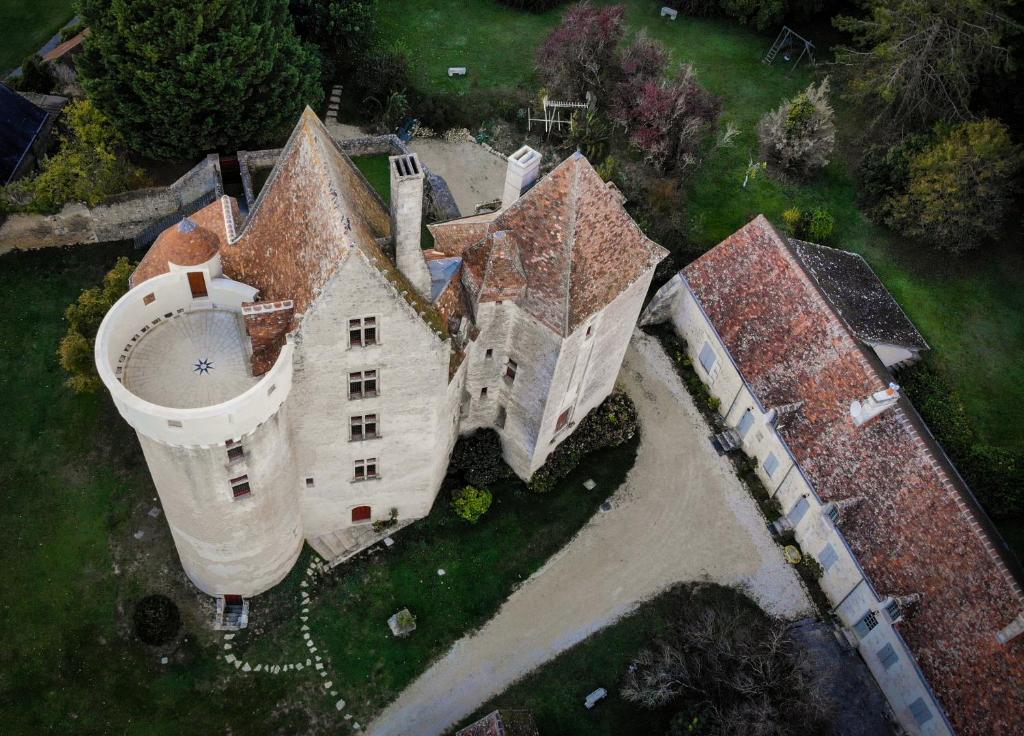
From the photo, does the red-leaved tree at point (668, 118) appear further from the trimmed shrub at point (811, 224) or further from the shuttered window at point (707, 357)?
the shuttered window at point (707, 357)

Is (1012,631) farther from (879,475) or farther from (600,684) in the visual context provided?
(600,684)

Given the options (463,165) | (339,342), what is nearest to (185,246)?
(339,342)

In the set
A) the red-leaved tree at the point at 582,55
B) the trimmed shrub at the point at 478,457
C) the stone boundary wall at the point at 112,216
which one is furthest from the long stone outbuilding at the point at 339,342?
the red-leaved tree at the point at 582,55

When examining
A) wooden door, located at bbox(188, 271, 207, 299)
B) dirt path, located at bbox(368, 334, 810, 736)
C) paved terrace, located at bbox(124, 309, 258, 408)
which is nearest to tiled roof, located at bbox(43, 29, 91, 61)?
wooden door, located at bbox(188, 271, 207, 299)

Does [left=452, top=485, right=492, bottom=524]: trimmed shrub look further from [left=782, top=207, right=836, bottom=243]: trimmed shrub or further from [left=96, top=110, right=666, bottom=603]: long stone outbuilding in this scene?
[left=782, top=207, right=836, bottom=243]: trimmed shrub

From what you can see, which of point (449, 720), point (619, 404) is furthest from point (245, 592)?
point (619, 404)

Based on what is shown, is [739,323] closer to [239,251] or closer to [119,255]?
[239,251]
